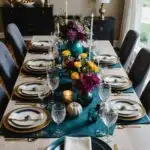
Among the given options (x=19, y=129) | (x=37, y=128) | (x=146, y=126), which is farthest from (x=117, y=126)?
(x=19, y=129)

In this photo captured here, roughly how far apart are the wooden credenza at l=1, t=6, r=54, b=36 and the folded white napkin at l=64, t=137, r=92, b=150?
4.19m

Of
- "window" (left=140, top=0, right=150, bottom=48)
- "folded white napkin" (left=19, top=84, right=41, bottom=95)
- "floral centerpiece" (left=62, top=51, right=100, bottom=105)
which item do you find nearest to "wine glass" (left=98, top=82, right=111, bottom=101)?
"floral centerpiece" (left=62, top=51, right=100, bottom=105)

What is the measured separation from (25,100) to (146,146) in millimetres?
889

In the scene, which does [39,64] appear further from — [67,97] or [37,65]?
[67,97]

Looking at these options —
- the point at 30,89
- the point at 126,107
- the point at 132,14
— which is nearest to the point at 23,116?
the point at 30,89

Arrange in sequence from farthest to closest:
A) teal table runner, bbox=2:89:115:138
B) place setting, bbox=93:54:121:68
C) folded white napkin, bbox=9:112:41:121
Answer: place setting, bbox=93:54:121:68 < folded white napkin, bbox=9:112:41:121 < teal table runner, bbox=2:89:115:138

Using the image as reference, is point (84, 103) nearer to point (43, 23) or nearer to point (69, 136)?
point (69, 136)

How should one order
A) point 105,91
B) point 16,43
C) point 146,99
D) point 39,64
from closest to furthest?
1. point 105,91
2. point 146,99
3. point 39,64
4. point 16,43

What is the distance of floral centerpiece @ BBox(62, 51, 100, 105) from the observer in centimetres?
174

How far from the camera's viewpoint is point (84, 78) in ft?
5.73

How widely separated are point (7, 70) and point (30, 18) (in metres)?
3.19

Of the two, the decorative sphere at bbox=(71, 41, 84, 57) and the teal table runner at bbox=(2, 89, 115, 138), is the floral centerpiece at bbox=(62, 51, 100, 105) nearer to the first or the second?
the teal table runner at bbox=(2, 89, 115, 138)

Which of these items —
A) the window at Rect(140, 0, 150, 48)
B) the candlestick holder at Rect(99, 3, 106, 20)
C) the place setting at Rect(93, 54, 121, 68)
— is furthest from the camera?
the candlestick holder at Rect(99, 3, 106, 20)

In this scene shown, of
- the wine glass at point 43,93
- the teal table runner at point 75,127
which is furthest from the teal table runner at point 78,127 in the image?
the wine glass at point 43,93
